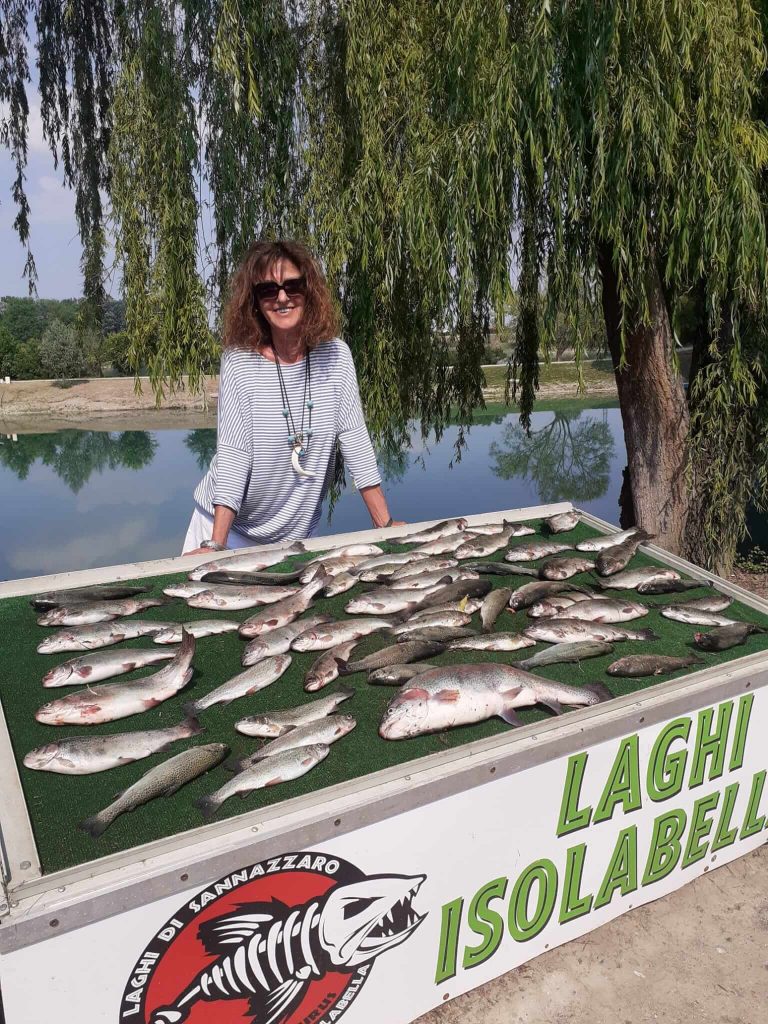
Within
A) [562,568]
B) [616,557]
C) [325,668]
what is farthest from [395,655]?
[616,557]

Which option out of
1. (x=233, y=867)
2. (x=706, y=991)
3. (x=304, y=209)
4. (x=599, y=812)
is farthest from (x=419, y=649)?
(x=304, y=209)

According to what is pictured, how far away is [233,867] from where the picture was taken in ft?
5.08

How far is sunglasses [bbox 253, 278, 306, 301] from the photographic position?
2918 mm

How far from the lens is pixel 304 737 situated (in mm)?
1856

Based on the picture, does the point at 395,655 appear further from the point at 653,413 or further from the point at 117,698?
the point at 653,413

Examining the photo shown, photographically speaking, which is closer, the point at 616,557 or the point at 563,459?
the point at 616,557

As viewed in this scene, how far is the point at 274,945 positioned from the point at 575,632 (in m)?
1.31

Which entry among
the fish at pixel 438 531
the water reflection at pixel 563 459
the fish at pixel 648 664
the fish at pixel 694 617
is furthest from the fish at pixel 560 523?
the water reflection at pixel 563 459

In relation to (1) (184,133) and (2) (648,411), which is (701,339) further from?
(1) (184,133)

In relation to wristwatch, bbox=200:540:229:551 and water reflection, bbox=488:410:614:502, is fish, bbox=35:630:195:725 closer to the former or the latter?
wristwatch, bbox=200:540:229:551

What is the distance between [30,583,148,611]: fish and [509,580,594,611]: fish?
1371 mm

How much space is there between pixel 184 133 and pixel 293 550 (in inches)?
114

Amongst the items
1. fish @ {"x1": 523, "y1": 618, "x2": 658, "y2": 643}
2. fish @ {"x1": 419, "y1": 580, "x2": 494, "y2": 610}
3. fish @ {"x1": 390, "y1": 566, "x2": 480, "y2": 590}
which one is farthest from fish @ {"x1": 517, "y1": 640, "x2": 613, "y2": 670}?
fish @ {"x1": 390, "y1": 566, "x2": 480, "y2": 590}

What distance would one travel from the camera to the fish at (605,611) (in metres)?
2.56
